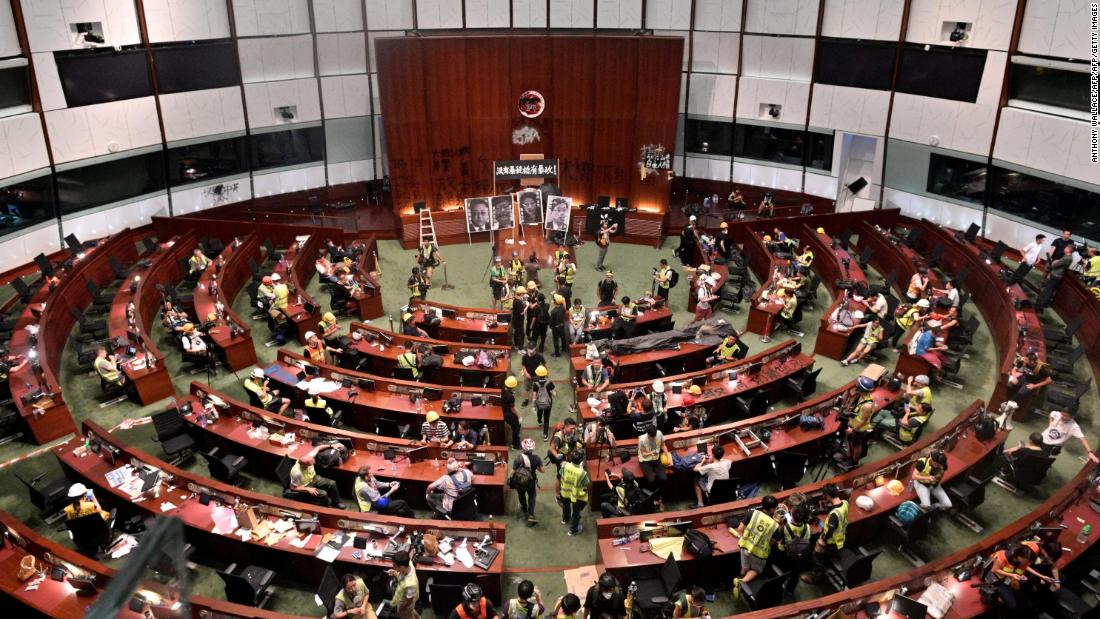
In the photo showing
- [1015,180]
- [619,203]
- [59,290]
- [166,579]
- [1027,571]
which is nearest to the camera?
[166,579]

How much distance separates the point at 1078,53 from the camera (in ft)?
59.0

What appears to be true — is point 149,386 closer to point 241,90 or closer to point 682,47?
point 241,90

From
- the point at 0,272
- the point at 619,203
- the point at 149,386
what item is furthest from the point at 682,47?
the point at 0,272

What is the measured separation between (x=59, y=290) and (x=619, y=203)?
611 inches

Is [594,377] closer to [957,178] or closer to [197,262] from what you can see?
[197,262]

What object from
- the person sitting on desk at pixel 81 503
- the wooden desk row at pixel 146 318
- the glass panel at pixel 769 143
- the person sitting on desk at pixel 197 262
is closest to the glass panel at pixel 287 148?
the wooden desk row at pixel 146 318

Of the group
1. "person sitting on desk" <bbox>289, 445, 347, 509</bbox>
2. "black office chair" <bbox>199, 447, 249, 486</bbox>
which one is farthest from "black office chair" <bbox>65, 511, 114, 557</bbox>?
"person sitting on desk" <bbox>289, 445, 347, 509</bbox>

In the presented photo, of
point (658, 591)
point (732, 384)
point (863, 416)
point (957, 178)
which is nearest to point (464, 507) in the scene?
point (658, 591)

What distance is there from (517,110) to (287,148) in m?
7.67

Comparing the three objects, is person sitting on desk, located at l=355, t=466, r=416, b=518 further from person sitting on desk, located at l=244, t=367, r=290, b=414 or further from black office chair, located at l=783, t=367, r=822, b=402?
black office chair, located at l=783, t=367, r=822, b=402

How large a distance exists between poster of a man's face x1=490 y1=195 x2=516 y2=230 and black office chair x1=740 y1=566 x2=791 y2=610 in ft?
50.4

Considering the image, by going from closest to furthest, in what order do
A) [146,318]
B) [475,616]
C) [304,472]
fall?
[475,616], [304,472], [146,318]

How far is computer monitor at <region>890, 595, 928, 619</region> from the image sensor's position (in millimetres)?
8938

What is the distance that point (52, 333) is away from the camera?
16.6m
